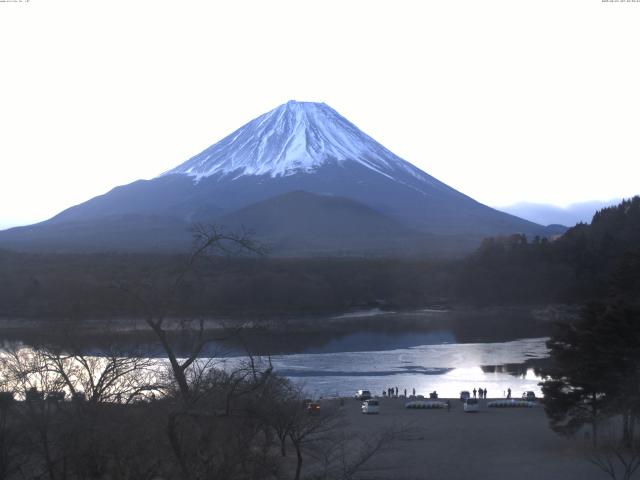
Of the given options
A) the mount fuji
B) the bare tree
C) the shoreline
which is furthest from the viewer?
the mount fuji

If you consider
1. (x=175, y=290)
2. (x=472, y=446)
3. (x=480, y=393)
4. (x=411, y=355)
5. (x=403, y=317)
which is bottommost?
(x=472, y=446)

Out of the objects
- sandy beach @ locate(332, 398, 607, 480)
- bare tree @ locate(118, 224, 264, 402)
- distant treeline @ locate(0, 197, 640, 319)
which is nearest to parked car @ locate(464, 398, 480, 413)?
sandy beach @ locate(332, 398, 607, 480)

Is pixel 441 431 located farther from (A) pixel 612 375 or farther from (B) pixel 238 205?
(B) pixel 238 205

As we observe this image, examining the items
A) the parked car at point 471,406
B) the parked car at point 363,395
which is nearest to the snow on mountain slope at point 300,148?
the parked car at point 363,395

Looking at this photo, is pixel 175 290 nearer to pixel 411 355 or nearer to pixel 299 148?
pixel 411 355

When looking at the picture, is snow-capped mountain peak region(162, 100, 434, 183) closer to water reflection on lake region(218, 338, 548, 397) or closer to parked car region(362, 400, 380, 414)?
water reflection on lake region(218, 338, 548, 397)

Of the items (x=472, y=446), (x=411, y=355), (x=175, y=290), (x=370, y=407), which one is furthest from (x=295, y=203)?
(x=175, y=290)

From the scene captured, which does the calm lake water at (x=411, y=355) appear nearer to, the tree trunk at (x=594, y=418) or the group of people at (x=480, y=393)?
the group of people at (x=480, y=393)
